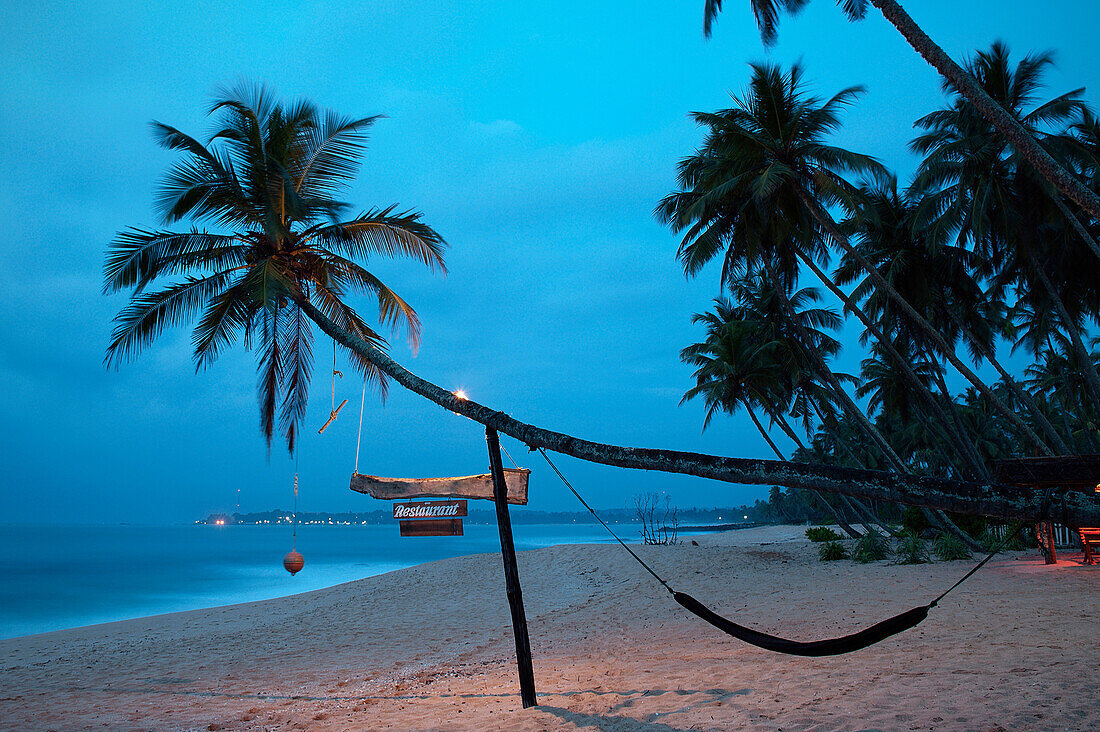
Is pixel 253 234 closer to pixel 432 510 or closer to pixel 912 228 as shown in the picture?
pixel 432 510

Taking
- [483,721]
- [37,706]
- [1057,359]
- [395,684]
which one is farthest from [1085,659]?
[1057,359]

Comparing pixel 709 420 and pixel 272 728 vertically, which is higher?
pixel 709 420

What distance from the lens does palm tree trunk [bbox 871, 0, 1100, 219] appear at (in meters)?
6.40

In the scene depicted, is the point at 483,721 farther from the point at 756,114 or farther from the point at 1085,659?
the point at 756,114

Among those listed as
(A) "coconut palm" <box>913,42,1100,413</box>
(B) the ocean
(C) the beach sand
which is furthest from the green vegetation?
(B) the ocean

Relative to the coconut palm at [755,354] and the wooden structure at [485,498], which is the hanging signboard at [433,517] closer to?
the wooden structure at [485,498]

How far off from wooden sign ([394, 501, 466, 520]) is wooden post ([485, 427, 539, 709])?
29.8 inches

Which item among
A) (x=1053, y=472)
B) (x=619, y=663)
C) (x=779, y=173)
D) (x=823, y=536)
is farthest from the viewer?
(x=823, y=536)

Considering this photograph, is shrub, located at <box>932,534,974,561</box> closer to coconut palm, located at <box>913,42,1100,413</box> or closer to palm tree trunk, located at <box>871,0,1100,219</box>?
coconut palm, located at <box>913,42,1100,413</box>

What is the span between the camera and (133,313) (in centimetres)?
789

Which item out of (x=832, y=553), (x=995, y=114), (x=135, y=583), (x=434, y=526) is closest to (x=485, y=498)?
(x=434, y=526)

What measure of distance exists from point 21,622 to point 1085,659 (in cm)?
2834

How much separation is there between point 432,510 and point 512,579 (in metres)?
1.24

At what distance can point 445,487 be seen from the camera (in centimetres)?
604
